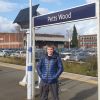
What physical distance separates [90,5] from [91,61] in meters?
13.9

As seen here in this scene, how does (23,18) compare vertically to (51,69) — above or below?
above

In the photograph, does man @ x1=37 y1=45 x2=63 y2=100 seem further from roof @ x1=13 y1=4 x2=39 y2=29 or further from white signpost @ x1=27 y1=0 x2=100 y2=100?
roof @ x1=13 y1=4 x2=39 y2=29

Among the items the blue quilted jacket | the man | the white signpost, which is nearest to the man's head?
the man

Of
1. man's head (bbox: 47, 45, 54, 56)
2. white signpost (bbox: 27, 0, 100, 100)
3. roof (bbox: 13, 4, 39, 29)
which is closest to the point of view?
man's head (bbox: 47, 45, 54, 56)

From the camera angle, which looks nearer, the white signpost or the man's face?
the man's face

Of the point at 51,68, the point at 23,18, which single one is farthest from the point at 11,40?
the point at 51,68

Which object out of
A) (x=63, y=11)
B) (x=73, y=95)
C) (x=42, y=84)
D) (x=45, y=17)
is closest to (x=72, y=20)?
(x=63, y=11)

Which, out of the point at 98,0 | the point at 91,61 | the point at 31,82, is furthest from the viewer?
the point at 91,61

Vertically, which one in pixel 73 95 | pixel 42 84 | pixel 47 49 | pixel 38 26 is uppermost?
pixel 38 26

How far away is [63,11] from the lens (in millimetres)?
9891

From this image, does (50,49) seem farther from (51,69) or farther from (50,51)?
(51,69)

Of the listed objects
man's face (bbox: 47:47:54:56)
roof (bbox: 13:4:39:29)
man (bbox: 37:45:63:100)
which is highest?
roof (bbox: 13:4:39:29)

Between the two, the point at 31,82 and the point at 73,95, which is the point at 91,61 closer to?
the point at 73,95

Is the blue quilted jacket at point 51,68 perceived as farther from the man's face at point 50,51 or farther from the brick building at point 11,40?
the brick building at point 11,40
